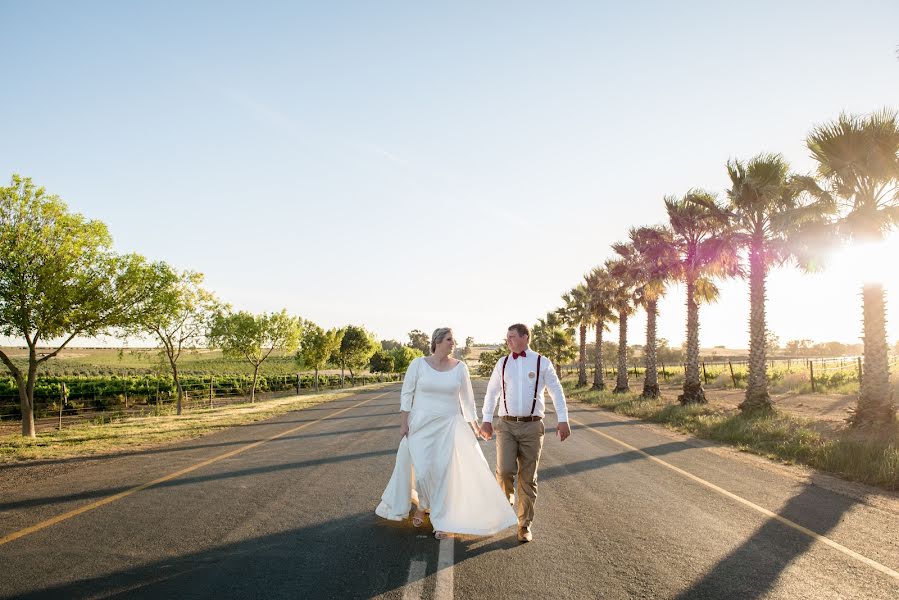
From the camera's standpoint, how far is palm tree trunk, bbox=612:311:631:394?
33.3 metres

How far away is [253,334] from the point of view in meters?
38.6

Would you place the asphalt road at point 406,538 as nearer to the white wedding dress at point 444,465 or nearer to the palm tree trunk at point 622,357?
the white wedding dress at point 444,465

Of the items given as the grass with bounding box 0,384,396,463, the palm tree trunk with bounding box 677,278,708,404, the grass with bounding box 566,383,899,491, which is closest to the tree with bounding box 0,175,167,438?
the grass with bounding box 0,384,396,463

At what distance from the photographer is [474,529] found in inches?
215

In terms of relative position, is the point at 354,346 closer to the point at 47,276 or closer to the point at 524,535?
the point at 47,276

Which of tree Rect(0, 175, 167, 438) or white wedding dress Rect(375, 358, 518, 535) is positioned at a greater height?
tree Rect(0, 175, 167, 438)

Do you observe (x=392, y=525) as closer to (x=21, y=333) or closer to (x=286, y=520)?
(x=286, y=520)

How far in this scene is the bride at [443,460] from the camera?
5543 millimetres

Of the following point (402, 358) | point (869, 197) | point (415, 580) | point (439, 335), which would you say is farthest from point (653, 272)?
point (402, 358)

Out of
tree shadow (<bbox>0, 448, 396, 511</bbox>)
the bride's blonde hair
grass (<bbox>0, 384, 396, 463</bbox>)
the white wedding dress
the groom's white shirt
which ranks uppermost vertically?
the bride's blonde hair

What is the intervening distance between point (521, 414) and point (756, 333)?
17.2 m

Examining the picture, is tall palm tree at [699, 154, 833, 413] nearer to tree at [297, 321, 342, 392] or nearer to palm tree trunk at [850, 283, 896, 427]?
palm tree trunk at [850, 283, 896, 427]

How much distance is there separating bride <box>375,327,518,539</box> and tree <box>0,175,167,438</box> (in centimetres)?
1314

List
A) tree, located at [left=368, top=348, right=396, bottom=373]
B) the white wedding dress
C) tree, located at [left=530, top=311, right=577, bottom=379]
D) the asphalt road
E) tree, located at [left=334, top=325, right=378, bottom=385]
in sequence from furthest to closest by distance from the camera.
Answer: tree, located at [left=368, top=348, right=396, bottom=373]
tree, located at [left=334, top=325, right=378, bottom=385]
tree, located at [left=530, top=311, right=577, bottom=379]
the white wedding dress
the asphalt road
